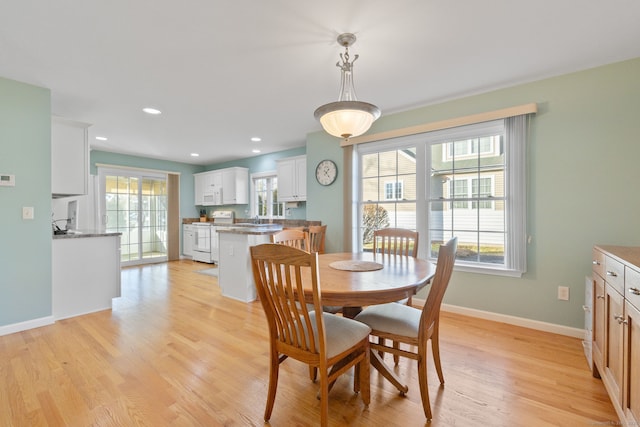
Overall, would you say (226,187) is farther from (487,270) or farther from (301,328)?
(301,328)

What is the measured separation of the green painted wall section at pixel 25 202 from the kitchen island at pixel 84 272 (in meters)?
0.15

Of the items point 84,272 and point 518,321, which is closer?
point 518,321

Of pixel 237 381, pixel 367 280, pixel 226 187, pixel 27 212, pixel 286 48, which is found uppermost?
pixel 286 48

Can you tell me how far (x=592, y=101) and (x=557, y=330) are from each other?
2.02m

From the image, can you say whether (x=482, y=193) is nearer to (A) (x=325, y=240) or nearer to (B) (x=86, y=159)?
(A) (x=325, y=240)

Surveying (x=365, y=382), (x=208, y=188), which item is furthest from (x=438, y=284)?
(x=208, y=188)

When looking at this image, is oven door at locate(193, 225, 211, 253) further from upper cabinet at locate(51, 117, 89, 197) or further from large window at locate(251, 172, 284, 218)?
upper cabinet at locate(51, 117, 89, 197)

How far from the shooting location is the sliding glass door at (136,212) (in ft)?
18.8

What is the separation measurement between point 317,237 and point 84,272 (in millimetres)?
2664

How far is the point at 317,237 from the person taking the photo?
3875 mm

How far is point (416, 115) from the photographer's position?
339cm

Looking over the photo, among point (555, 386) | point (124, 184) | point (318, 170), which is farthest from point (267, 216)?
point (555, 386)

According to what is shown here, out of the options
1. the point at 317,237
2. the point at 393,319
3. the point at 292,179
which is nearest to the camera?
the point at 393,319

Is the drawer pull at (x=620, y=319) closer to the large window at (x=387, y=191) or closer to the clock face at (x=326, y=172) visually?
the large window at (x=387, y=191)
